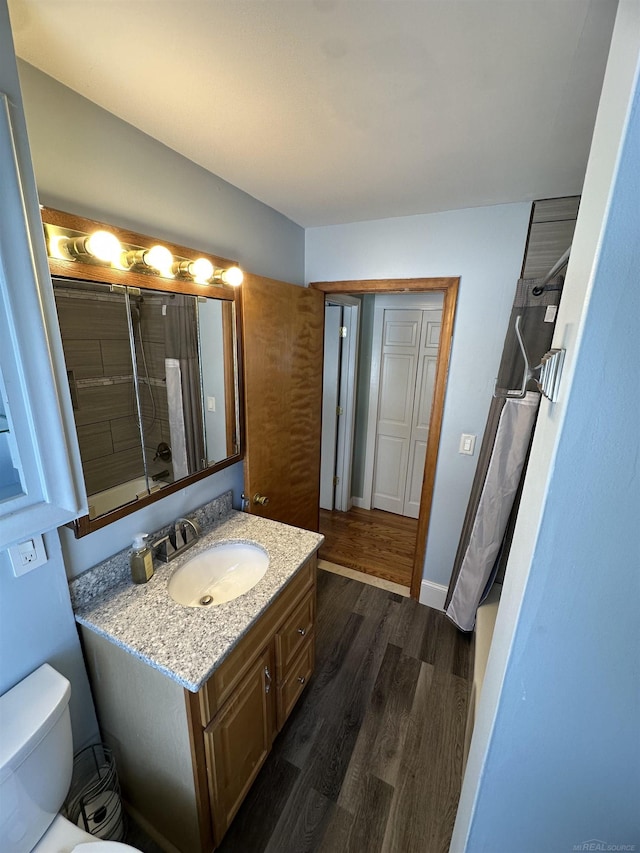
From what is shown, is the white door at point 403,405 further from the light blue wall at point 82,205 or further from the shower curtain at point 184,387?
the shower curtain at point 184,387

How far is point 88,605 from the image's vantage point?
111 cm

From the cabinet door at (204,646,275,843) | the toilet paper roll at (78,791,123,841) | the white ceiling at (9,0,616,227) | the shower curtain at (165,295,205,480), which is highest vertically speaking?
the white ceiling at (9,0,616,227)

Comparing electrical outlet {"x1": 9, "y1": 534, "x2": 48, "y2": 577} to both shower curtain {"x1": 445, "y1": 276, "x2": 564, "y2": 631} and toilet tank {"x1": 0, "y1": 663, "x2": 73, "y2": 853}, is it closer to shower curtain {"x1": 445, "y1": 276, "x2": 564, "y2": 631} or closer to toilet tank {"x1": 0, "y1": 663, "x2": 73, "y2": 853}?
toilet tank {"x1": 0, "y1": 663, "x2": 73, "y2": 853}

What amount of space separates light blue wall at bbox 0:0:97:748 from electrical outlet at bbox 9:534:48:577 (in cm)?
1

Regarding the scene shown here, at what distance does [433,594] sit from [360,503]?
1406 millimetres

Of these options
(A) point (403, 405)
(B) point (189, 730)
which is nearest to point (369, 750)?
(B) point (189, 730)

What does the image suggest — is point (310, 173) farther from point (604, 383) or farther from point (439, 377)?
point (604, 383)

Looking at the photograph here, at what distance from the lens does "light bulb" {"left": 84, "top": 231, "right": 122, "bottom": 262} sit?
0.96 metres

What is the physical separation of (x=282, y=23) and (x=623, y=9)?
0.63 meters

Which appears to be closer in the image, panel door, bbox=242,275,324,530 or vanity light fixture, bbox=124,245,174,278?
vanity light fixture, bbox=124,245,174,278

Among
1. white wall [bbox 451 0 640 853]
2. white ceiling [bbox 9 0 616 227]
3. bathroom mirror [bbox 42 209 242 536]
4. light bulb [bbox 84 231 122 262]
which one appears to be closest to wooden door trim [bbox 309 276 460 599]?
white ceiling [bbox 9 0 616 227]

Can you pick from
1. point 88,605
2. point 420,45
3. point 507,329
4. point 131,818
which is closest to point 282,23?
point 420,45

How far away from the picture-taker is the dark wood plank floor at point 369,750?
1195 mm

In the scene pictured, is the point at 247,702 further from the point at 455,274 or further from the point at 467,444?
the point at 455,274
